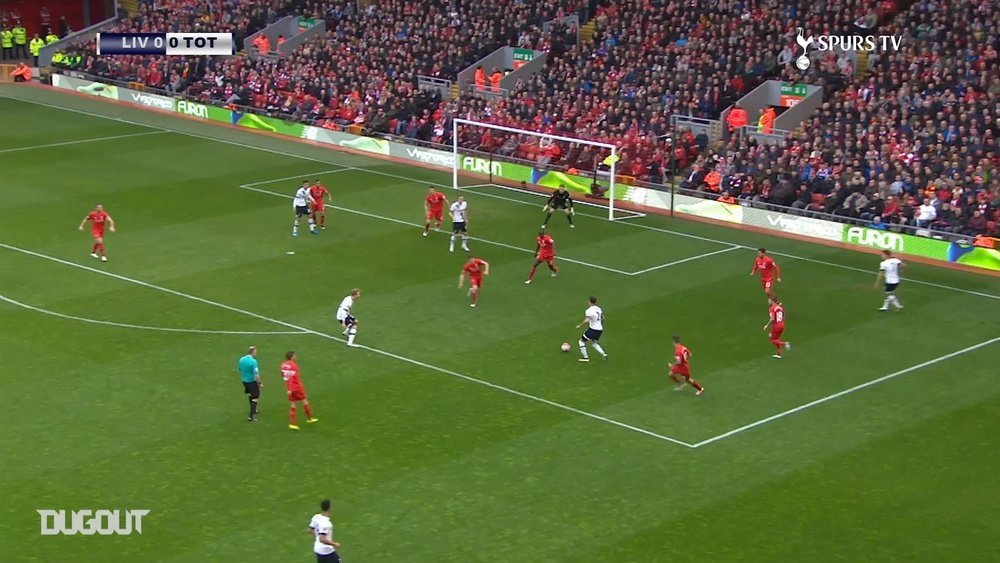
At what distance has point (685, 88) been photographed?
57031 mm

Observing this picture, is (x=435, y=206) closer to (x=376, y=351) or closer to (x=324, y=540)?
(x=376, y=351)

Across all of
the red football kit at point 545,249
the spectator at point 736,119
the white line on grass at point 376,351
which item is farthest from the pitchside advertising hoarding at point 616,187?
the white line on grass at point 376,351

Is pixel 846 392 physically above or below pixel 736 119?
below

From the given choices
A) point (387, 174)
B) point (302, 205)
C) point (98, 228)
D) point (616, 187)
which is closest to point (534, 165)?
point (616, 187)

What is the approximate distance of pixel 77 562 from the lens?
2359 centimetres

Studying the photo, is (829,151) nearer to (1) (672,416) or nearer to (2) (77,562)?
(1) (672,416)

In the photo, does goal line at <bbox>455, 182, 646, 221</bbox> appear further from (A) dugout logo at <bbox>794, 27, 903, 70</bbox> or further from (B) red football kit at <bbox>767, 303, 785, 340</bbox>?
(B) red football kit at <bbox>767, 303, 785, 340</bbox>

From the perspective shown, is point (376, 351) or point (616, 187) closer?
point (376, 351)

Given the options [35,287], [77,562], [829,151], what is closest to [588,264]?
[829,151]

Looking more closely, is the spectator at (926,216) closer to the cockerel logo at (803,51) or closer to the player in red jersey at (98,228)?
the cockerel logo at (803,51)

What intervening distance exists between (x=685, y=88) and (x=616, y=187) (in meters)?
7.00

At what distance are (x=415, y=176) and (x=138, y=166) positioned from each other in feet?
37.4

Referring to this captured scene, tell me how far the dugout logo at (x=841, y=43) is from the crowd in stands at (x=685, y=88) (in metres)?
0.37

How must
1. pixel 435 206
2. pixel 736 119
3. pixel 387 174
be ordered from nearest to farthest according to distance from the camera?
pixel 435 206
pixel 736 119
pixel 387 174
